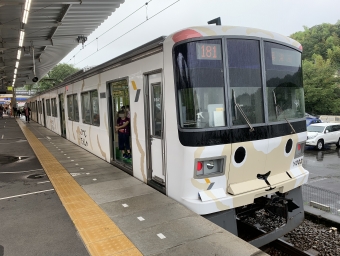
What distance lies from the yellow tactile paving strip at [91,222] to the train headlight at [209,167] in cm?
127

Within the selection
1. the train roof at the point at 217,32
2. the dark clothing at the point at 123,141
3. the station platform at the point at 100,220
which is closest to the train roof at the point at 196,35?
the train roof at the point at 217,32

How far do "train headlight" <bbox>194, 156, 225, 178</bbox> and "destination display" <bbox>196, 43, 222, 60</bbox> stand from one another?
136cm

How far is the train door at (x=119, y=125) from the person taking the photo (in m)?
6.65

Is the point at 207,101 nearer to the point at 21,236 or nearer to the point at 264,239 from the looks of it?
the point at 264,239

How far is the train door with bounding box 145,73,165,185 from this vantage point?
191 inches

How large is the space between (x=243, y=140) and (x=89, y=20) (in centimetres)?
1093

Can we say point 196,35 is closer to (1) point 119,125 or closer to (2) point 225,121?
(2) point 225,121

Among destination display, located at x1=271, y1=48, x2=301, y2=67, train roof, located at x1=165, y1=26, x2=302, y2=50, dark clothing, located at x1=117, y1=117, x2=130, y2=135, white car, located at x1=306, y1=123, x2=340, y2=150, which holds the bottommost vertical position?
white car, located at x1=306, y1=123, x2=340, y2=150

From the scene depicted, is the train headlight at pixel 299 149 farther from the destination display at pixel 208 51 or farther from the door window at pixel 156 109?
the door window at pixel 156 109

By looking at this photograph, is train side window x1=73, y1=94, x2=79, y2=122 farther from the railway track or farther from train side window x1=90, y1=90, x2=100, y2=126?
the railway track

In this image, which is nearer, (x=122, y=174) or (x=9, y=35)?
(x=122, y=174)

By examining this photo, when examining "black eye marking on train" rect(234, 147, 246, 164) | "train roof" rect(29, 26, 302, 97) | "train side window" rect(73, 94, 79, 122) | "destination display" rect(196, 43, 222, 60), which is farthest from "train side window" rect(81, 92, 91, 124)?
"black eye marking on train" rect(234, 147, 246, 164)

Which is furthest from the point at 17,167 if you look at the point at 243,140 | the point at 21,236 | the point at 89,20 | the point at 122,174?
the point at 89,20

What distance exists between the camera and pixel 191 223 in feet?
12.5
